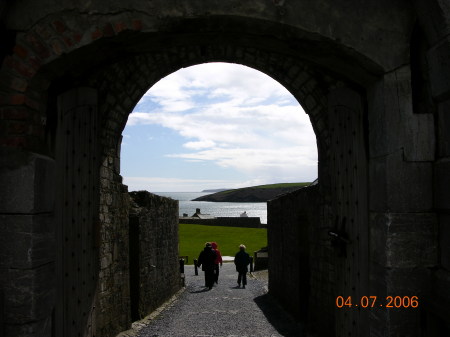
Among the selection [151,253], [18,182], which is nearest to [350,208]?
[18,182]

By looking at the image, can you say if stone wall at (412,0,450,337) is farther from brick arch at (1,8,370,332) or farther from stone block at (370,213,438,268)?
brick arch at (1,8,370,332)

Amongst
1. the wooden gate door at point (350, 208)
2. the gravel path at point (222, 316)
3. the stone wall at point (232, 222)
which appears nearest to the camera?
the wooden gate door at point (350, 208)

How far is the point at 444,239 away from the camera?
371cm

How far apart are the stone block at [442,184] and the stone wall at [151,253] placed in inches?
238

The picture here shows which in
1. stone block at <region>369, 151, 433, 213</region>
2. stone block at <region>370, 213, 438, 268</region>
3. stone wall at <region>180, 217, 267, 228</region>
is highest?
stone block at <region>369, 151, 433, 213</region>

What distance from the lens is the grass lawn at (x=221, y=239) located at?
2367 cm

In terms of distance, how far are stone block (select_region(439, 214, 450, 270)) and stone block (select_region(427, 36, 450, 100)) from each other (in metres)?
1.00

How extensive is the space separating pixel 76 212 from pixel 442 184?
143 inches

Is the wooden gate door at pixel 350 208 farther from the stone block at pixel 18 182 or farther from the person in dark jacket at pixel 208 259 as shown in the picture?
the person in dark jacket at pixel 208 259

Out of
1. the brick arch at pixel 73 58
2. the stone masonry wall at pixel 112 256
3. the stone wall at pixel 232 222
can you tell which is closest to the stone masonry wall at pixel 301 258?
the brick arch at pixel 73 58

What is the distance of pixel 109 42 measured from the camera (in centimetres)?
396

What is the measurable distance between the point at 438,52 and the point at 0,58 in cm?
359

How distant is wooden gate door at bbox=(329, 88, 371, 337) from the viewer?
4.41 m
